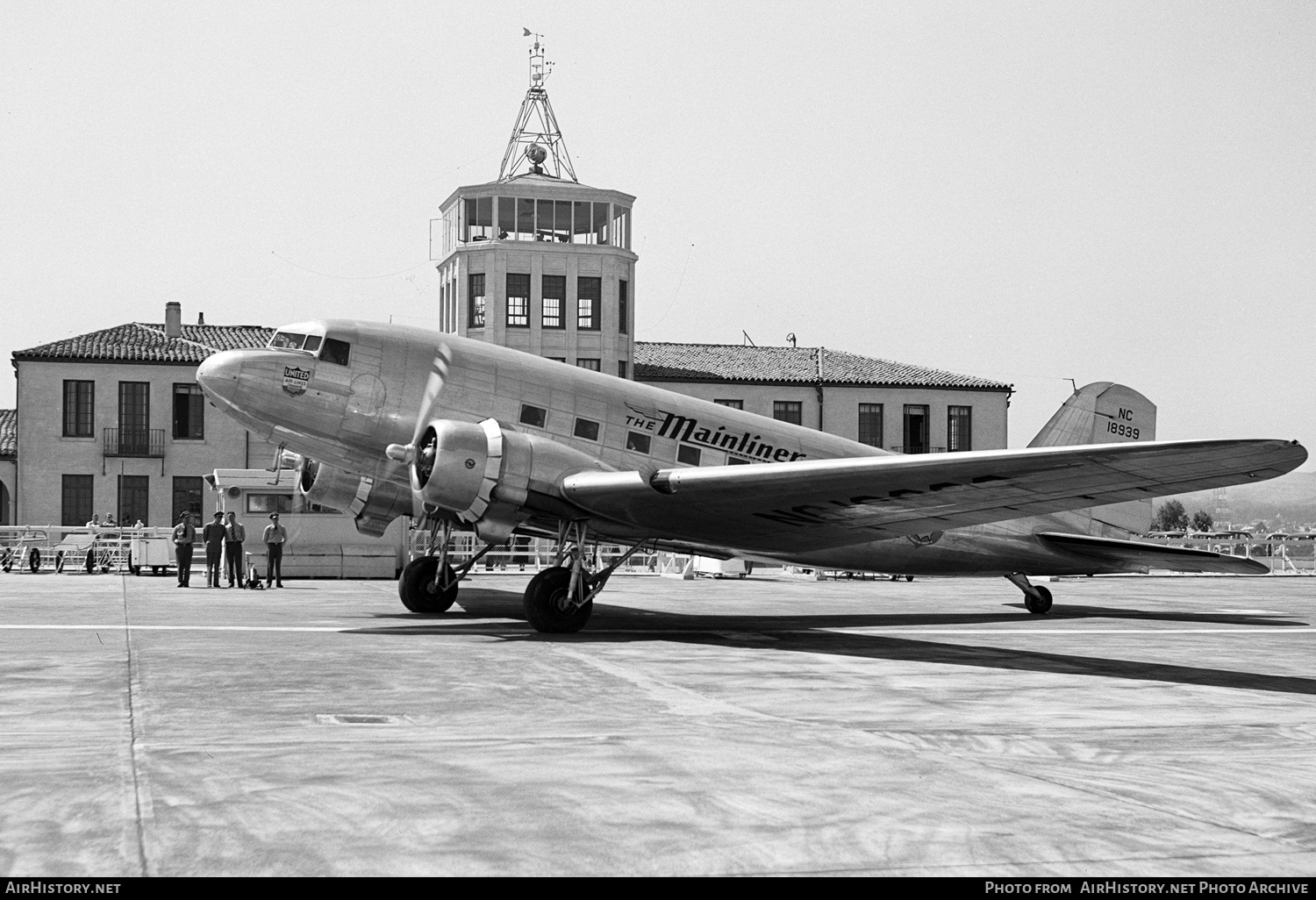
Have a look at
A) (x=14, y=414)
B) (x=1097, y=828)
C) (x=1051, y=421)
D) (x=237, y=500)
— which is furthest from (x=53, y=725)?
(x=14, y=414)

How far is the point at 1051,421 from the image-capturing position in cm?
2478

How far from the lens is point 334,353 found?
18.8 metres

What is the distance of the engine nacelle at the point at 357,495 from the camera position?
21578mm

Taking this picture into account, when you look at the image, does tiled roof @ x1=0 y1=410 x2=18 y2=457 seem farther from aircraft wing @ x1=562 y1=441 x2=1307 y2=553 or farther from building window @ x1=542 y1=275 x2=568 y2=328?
aircraft wing @ x1=562 y1=441 x2=1307 y2=553

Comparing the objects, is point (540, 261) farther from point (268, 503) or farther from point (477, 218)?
point (268, 503)

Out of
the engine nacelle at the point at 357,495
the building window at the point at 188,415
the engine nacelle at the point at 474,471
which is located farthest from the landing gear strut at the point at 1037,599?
the building window at the point at 188,415

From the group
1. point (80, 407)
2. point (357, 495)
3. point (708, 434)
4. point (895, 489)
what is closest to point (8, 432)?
point (80, 407)

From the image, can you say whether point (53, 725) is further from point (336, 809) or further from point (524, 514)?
point (524, 514)

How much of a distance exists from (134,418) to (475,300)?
17537mm

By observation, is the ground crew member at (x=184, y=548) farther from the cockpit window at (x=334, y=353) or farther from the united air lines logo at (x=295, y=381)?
the cockpit window at (x=334, y=353)

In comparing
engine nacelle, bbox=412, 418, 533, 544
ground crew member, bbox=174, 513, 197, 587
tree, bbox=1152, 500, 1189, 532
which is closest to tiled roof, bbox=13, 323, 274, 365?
ground crew member, bbox=174, 513, 197, 587

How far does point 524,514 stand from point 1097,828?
1260 cm

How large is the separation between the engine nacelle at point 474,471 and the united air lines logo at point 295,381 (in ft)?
6.90

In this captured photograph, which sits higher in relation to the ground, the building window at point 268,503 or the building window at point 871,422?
the building window at point 871,422
